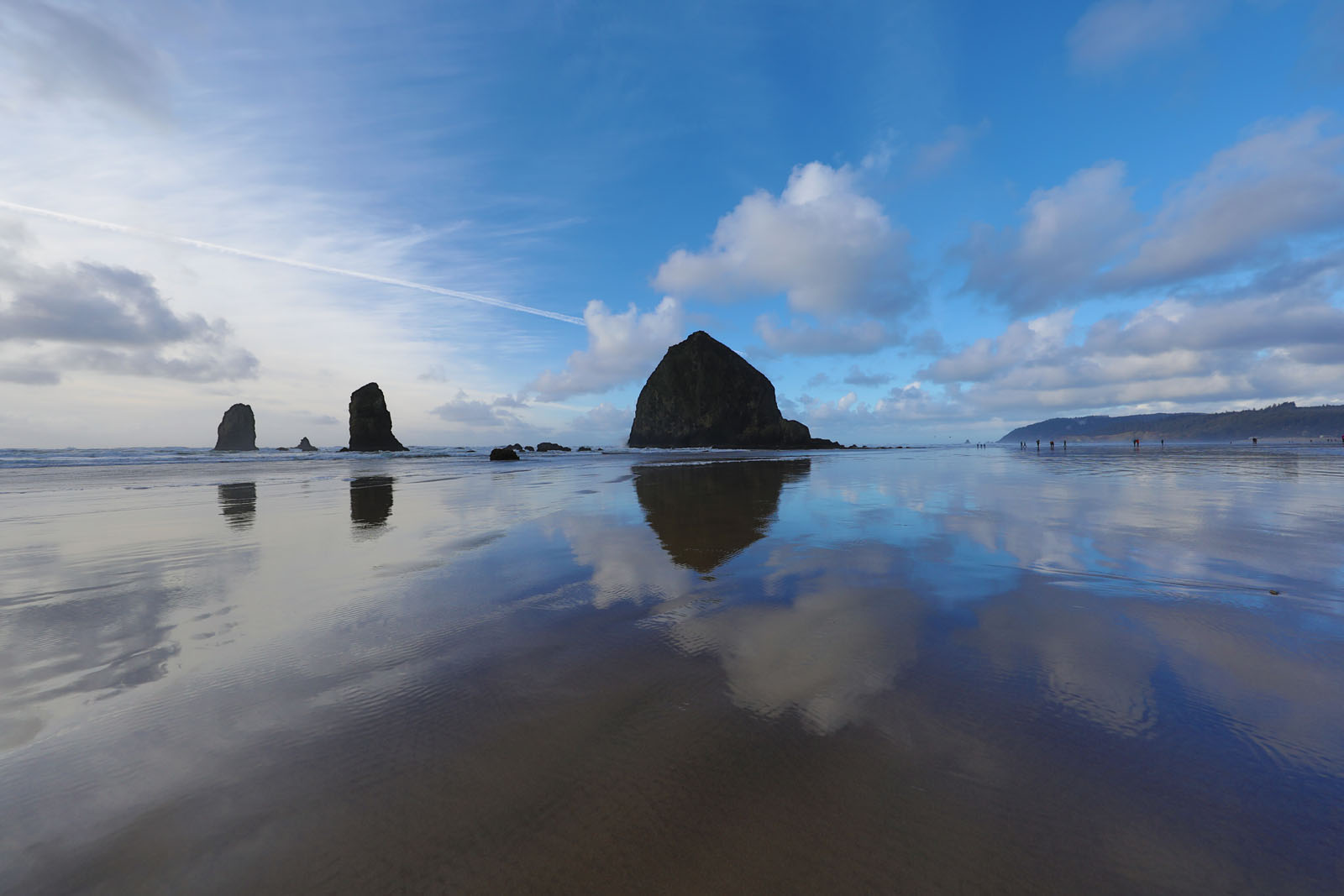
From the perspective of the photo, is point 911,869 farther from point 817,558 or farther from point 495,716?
point 817,558

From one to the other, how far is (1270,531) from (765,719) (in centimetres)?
1061

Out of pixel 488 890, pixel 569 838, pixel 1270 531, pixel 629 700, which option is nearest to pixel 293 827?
pixel 488 890

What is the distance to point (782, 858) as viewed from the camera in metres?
2.01

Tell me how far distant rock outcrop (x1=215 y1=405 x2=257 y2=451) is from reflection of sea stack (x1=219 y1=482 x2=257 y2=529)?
113 m

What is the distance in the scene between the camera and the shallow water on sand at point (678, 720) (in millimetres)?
1998

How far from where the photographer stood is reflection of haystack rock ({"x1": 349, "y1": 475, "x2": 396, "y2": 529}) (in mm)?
10289

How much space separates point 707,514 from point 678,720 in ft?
26.9

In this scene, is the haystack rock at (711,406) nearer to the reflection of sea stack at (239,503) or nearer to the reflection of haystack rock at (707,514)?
the reflection of haystack rock at (707,514)

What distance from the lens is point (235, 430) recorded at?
106688 millimetres

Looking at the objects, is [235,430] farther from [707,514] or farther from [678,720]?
[678,720]

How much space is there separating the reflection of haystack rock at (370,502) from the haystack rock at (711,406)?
262ft

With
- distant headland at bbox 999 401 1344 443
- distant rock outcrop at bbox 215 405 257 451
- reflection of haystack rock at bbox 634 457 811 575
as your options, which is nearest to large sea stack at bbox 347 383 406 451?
distant rock outcrop at bbox 215 405 257 451

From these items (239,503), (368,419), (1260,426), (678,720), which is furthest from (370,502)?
(1260,426)

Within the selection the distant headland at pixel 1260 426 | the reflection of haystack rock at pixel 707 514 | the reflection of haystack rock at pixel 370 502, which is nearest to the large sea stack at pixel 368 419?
the reflection of haystack rock at pixel 370 502
